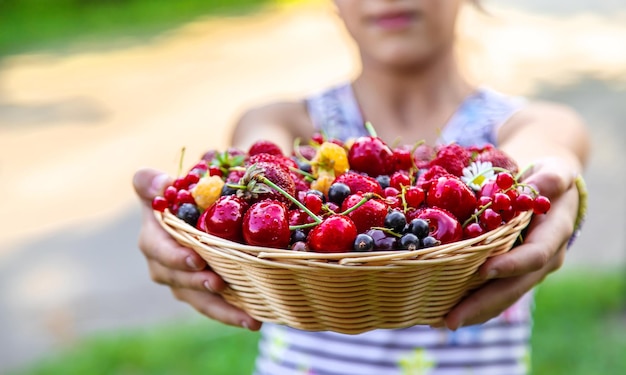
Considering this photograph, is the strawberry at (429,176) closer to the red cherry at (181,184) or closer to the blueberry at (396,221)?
the blueberry at (396,221)

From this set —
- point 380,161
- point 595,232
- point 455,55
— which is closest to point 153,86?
point 595,232

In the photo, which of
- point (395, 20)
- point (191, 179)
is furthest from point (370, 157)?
Answer: point (395, 20)

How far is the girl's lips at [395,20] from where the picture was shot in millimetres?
1905

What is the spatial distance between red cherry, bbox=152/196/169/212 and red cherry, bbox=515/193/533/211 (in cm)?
59

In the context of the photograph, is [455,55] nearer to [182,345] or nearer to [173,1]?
[182,345]

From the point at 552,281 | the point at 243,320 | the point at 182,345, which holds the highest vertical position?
the point at 243,320

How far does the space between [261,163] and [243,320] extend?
0.29 m

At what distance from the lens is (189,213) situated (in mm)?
1423

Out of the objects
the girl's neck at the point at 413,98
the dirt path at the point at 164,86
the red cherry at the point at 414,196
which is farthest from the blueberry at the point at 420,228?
the dirt path at the point at 164,86

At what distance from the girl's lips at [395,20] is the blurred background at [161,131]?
0.60m

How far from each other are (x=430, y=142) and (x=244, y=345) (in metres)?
1.44

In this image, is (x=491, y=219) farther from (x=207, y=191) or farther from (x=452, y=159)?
(x=207, y=191)

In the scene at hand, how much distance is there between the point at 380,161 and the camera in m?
1.52

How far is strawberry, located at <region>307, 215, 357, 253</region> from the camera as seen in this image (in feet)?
4.07
